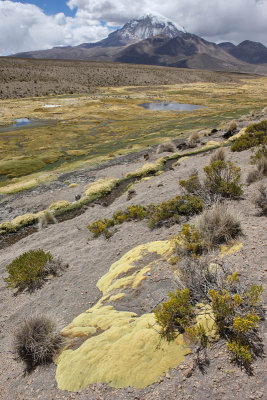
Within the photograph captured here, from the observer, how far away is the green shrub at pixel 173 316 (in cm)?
521

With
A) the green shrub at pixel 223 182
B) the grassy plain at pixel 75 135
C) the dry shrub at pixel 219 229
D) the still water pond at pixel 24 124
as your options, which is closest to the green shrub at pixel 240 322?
the dry shrub at pixel 219 229

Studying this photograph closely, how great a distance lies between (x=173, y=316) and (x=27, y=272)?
7710 mm

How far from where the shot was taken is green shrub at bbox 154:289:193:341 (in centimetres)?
521

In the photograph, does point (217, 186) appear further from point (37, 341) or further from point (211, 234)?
point (37, 341)

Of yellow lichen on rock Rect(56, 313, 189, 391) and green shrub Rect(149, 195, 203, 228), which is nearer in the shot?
yellow lichen on rock Rect(56, 313, 189, 391)

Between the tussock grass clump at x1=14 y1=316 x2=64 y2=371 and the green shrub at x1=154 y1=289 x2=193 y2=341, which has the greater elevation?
the green shrub at x1=154 y1=289 x2=193 y2=341

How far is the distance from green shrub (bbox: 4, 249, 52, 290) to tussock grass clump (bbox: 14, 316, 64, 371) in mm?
4160

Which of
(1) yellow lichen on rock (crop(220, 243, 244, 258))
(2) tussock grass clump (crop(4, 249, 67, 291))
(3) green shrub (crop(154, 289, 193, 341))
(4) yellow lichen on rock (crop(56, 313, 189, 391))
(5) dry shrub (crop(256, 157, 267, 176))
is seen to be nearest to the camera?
(4) yellow lichen on rock (crop(56, 313, 189, 391))

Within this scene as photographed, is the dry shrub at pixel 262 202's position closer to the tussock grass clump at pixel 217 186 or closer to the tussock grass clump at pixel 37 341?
the tussock grass clump at pixel 217 186

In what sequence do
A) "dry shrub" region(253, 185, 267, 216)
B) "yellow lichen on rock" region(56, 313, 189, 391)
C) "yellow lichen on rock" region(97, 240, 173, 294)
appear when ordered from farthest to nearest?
"dry shrub" region(253, 185, 267, 216)
"yellow lichen on rock" region(97, 240, 173, 294)
"yellow lichen on rock" region(56, 313, 189, 391)

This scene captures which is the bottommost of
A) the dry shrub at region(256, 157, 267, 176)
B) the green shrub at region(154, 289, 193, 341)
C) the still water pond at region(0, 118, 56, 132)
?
the green shrub at region(154, 289, 193, 341)

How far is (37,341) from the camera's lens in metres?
6.44

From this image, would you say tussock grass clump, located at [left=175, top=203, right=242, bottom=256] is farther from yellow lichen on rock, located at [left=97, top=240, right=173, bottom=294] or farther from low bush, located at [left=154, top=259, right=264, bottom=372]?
low bush, located at [left=154, top=259, right=264, bottom=372]

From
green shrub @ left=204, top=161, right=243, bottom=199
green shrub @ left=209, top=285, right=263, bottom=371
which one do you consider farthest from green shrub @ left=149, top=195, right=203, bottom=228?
green shrub @ left=209, top=285, right=263, bottom=371
